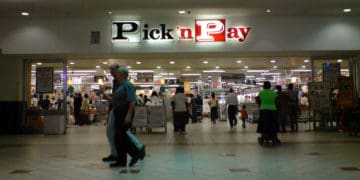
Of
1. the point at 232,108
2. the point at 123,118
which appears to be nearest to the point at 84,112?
the point at 232,108

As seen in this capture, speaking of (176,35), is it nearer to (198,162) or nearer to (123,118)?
(198,162)

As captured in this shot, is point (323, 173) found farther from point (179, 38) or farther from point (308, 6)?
point (179, 38)

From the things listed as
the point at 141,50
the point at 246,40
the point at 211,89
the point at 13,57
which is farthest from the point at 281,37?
the point at 211,89

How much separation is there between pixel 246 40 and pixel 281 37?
1.01 metres

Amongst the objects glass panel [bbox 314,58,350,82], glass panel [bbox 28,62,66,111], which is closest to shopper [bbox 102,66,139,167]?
glass panel [bbox 28,62,66,111]

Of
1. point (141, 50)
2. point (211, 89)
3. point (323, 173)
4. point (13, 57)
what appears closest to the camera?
point (323, 173)

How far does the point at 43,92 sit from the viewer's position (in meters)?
13.0

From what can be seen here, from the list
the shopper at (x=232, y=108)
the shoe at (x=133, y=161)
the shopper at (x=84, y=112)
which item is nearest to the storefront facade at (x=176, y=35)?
the shopper at (x=232, y=108)

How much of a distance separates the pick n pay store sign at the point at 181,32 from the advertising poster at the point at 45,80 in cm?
284

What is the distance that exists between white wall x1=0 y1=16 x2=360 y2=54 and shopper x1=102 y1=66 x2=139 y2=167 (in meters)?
6.04

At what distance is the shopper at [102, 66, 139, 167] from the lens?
5512mm

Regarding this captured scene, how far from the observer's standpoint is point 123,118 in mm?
5547

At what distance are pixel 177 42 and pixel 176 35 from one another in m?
0.20

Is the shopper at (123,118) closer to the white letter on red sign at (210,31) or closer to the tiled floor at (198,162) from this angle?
the tiled floor at (198,162)
